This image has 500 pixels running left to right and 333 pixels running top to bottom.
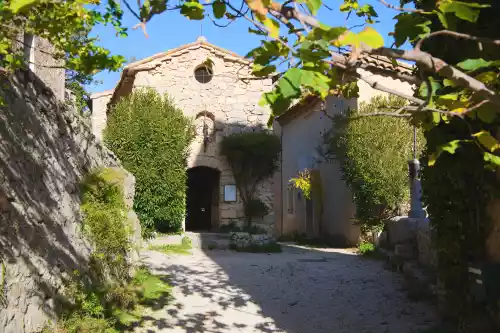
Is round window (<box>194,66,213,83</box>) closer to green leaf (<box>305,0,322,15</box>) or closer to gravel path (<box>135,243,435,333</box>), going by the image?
gravel path (<box>135,243,435,333</box>)

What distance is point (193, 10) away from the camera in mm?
2699

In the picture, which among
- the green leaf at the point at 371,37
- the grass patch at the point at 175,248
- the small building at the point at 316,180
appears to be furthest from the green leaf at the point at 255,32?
the small building at the point at 316,180

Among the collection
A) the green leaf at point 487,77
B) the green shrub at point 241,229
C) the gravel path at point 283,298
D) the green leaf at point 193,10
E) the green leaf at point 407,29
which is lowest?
the gravel path at point 283,298

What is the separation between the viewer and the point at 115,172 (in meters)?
7.07

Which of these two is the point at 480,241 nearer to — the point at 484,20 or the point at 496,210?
the point at 496,210

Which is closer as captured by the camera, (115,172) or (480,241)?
(480,241)

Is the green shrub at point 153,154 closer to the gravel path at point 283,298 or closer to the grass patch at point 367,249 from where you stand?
the gravel path at point 283,298

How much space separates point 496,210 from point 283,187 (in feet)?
55.0

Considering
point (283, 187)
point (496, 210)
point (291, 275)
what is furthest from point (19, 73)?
point (283, 187)

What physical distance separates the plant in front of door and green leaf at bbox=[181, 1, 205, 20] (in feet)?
41.1

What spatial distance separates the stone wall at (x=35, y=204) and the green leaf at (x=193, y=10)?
243 cm

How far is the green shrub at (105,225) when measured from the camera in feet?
19.8

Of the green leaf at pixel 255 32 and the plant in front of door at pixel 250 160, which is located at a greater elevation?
the plant in front of door at pixel 250 160

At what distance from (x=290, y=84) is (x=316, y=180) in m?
15.0
